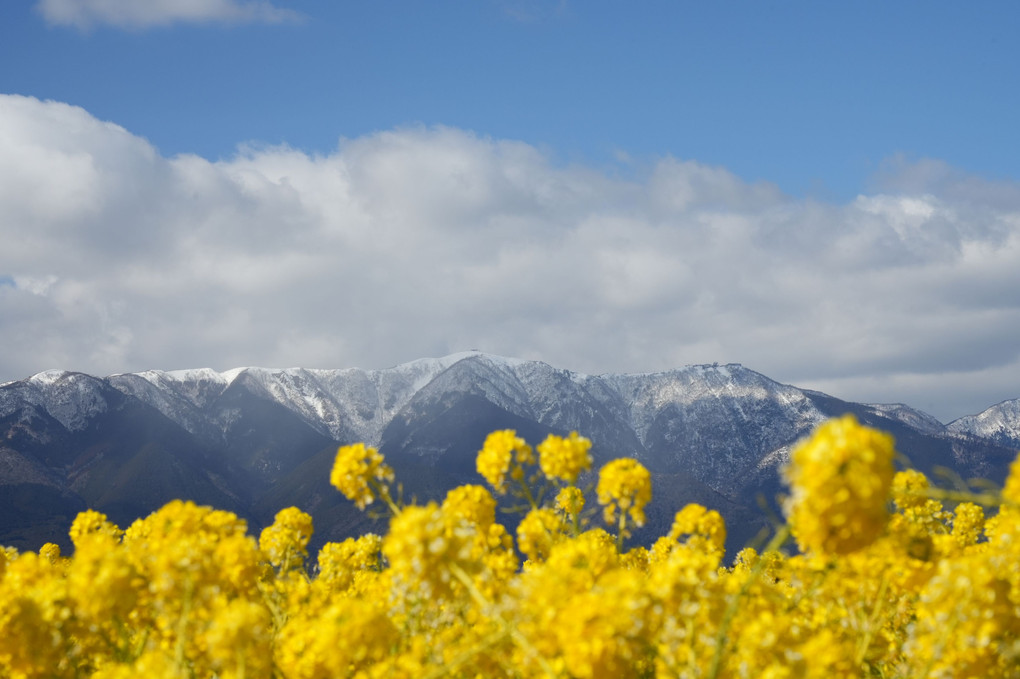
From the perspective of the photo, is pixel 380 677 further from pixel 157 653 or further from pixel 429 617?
pixel 157 653

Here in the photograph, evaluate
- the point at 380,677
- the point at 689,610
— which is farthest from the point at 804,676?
the point at 380,677

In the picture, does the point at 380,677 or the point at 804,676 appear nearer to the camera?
the point at 804,676

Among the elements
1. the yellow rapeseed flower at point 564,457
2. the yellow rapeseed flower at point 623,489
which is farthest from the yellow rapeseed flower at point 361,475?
the yellow rapeseed flower at point 623,489

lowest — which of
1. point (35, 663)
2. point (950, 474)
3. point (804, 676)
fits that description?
point (35, 663)

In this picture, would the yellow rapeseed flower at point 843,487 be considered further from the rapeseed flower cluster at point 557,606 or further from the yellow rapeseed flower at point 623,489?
the yellow rapeseed flower at point 623,489

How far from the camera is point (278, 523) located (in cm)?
1323

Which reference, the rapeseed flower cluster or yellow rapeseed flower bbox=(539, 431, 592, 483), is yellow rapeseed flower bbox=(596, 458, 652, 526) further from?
the rapeseed flower cluster

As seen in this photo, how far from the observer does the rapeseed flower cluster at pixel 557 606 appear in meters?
Result: 5.31

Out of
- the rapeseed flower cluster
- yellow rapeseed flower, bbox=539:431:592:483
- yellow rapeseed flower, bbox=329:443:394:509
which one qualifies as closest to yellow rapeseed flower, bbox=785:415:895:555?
the rapeseed flower cluster

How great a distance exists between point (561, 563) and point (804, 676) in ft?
7.63

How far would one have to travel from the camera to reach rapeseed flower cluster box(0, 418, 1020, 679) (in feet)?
17.4

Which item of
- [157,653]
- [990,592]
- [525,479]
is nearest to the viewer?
[990,592]

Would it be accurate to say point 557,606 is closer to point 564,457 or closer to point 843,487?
point 843,487

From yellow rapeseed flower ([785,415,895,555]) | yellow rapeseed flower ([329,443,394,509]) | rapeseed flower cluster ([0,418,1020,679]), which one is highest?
yellow rapeseed flower ([785,415,895,555])
